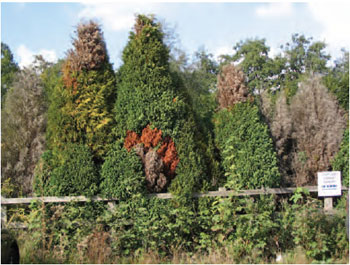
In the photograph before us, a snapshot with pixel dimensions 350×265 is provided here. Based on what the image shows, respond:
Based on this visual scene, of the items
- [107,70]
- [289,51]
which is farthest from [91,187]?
[289,51]

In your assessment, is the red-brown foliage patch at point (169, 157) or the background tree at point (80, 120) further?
the red-brown foliage patch at point (169, 157)

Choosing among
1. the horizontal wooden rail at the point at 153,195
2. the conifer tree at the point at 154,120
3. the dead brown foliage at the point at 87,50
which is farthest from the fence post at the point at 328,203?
the dead brown foliage at the point at 87,50

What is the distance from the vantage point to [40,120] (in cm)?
695

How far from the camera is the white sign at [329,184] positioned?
21.3ft

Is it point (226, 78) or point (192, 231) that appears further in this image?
point (226, 78)

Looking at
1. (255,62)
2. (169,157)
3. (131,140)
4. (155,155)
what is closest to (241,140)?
(169,157)

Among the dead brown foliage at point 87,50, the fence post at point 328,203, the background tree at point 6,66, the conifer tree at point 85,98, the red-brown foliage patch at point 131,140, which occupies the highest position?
the background tree at point 6,66

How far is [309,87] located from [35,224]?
600cm

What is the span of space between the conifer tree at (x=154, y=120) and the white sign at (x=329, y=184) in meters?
2.15

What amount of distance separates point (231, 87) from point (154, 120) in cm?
169

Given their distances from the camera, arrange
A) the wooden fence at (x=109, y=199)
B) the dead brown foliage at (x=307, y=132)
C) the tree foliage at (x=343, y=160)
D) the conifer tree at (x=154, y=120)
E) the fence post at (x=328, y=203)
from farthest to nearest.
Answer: the dead brown foliage at (x=307, y=132), the tree foliage at (x=343, y=160), the fence post at (x=328, y=203), the conifer tree at (x=154, y=120), the wooden fence at (x=109, y=199)

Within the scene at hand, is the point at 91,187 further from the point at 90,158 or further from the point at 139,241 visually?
the point at 139,241

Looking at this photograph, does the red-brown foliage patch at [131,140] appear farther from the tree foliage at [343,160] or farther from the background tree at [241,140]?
the tree foliage at [343,160]

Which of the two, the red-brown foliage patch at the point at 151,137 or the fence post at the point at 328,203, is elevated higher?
the red-brown foliage patch at the point at 151,137
